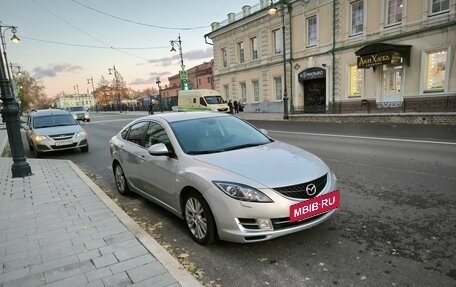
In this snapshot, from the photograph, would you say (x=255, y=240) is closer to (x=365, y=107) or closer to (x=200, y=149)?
(x=200, y=149)

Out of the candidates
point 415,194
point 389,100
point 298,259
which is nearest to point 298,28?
point 389,100

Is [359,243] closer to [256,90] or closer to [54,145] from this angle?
[54,145]

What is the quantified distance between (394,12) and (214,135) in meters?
20.5

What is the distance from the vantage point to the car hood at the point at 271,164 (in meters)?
3.54

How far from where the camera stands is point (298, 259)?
11.4 feet

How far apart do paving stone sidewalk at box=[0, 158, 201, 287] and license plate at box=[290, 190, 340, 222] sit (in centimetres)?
121

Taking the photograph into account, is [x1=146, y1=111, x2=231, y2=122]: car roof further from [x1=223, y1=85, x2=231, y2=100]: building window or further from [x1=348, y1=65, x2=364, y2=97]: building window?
[x1=223, y1=85, x2=231, y2=100]: building window

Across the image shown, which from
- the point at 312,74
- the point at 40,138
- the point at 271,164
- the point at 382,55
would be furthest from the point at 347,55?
the point at 271,164

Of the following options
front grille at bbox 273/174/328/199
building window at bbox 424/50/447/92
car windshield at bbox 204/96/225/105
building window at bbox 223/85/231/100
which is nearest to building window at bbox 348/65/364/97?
building window at bbox 424/50/447/92

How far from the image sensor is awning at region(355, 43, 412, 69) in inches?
764

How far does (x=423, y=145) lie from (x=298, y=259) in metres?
8.15

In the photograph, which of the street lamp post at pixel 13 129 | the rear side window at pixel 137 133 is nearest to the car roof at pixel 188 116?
the rear side window at pixel 137 133

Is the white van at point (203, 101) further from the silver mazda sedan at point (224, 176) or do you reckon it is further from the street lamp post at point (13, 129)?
the silver mazda sedan at point (224, 176)

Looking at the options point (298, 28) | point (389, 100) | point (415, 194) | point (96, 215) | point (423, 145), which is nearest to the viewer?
point (96, 215)
